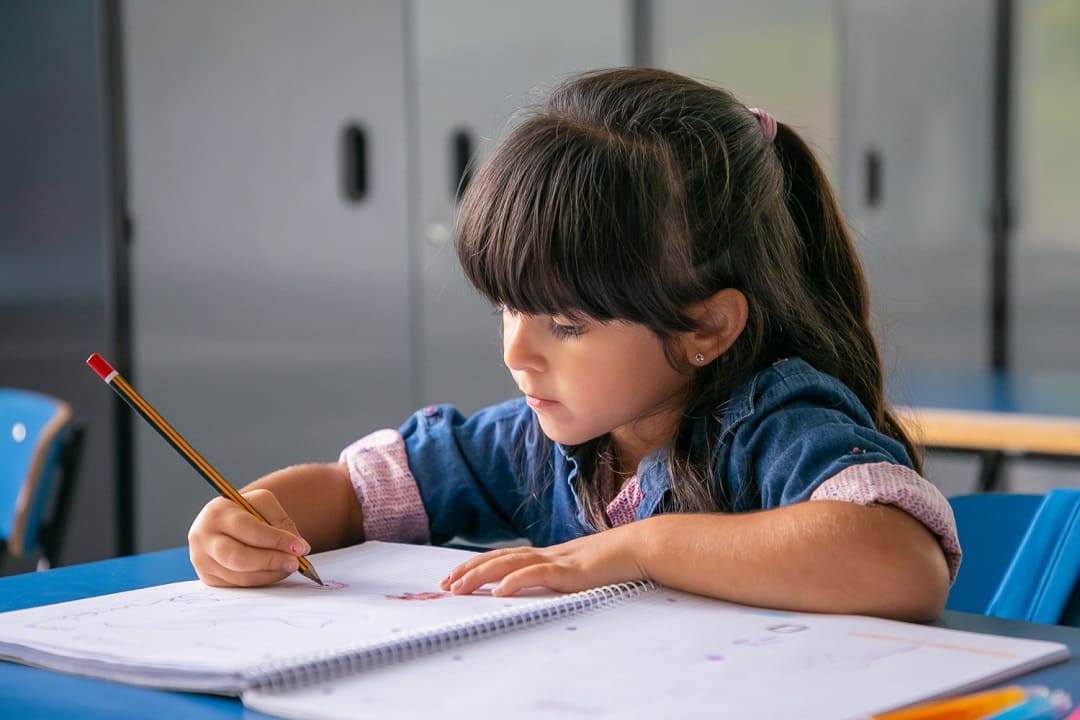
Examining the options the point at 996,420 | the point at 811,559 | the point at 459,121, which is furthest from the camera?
the point at 459,121

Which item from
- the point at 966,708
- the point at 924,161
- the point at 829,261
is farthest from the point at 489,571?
the point at 924,161

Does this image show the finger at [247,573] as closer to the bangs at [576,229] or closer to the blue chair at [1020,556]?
the bangs at [576,229]

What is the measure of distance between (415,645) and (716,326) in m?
0.42

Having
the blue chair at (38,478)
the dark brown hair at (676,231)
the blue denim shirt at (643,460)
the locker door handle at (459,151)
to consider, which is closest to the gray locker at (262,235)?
the locker door handle at (459,151)

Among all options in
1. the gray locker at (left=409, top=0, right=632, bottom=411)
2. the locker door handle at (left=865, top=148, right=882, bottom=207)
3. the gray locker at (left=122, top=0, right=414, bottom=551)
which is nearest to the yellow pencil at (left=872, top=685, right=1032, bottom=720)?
the gray locker at (left=122, top=0, right=414, bottom=551)

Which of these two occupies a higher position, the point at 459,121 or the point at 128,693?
the point at 459,121

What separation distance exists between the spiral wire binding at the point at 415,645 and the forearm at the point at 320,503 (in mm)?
331

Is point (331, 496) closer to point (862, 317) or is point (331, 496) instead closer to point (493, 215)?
point (493, 215)

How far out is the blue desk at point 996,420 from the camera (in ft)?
6.46

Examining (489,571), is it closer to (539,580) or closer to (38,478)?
(539,580)

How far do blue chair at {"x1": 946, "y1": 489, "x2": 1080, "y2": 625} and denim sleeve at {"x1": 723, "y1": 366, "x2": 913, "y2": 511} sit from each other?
0.18 m

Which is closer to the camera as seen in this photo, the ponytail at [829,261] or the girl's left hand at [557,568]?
the girl's left hand at [557,568]

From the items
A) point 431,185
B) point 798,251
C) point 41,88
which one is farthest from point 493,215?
point 431,185

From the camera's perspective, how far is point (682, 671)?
694 millimetres
